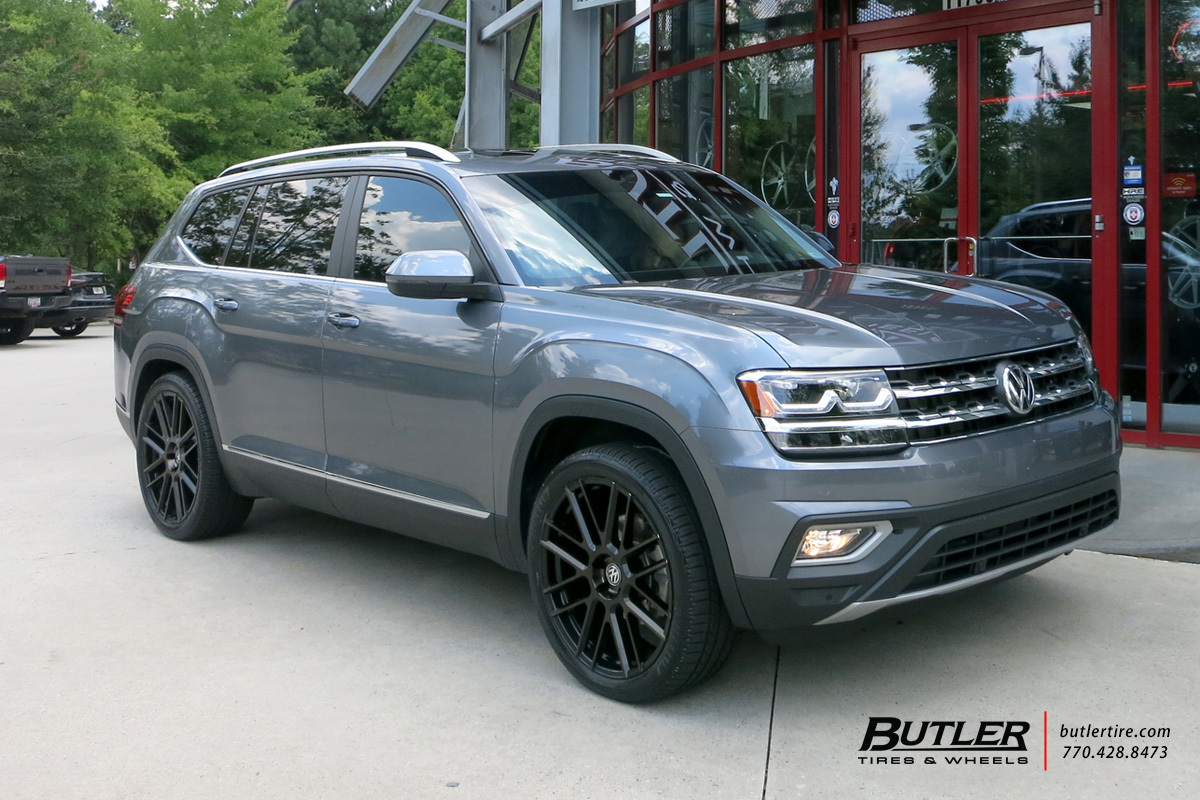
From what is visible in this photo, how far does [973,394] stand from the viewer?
3887mm

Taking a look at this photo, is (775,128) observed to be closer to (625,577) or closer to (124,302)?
(124,302)

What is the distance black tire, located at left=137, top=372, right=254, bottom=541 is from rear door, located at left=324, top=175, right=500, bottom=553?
1.15 m

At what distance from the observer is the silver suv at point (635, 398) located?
3.66 metres

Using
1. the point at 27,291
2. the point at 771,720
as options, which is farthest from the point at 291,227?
the point at 27,291

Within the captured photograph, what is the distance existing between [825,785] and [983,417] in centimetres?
117

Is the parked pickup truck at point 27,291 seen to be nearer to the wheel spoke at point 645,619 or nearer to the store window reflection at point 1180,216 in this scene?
the store window reflection at point 1180,216

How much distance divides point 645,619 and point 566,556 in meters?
0.38

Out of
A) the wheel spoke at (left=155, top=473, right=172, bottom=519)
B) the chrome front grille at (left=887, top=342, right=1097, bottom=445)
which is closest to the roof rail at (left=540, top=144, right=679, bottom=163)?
the chrome front grille at (left=887, top=342, right=1097, bottom=445)

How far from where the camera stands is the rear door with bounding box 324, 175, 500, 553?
4.55 meters

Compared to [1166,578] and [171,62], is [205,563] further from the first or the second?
[171,62]

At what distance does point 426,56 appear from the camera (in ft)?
186

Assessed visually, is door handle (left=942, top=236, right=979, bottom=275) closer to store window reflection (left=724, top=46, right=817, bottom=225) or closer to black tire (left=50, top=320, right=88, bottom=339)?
store window reflection (left=724, top=46, right=817, bottom=225)

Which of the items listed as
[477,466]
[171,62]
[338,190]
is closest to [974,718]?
[477,466]

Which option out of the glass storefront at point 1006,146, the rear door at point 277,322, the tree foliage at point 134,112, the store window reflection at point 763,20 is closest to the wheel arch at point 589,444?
the rear door at point 277,322
